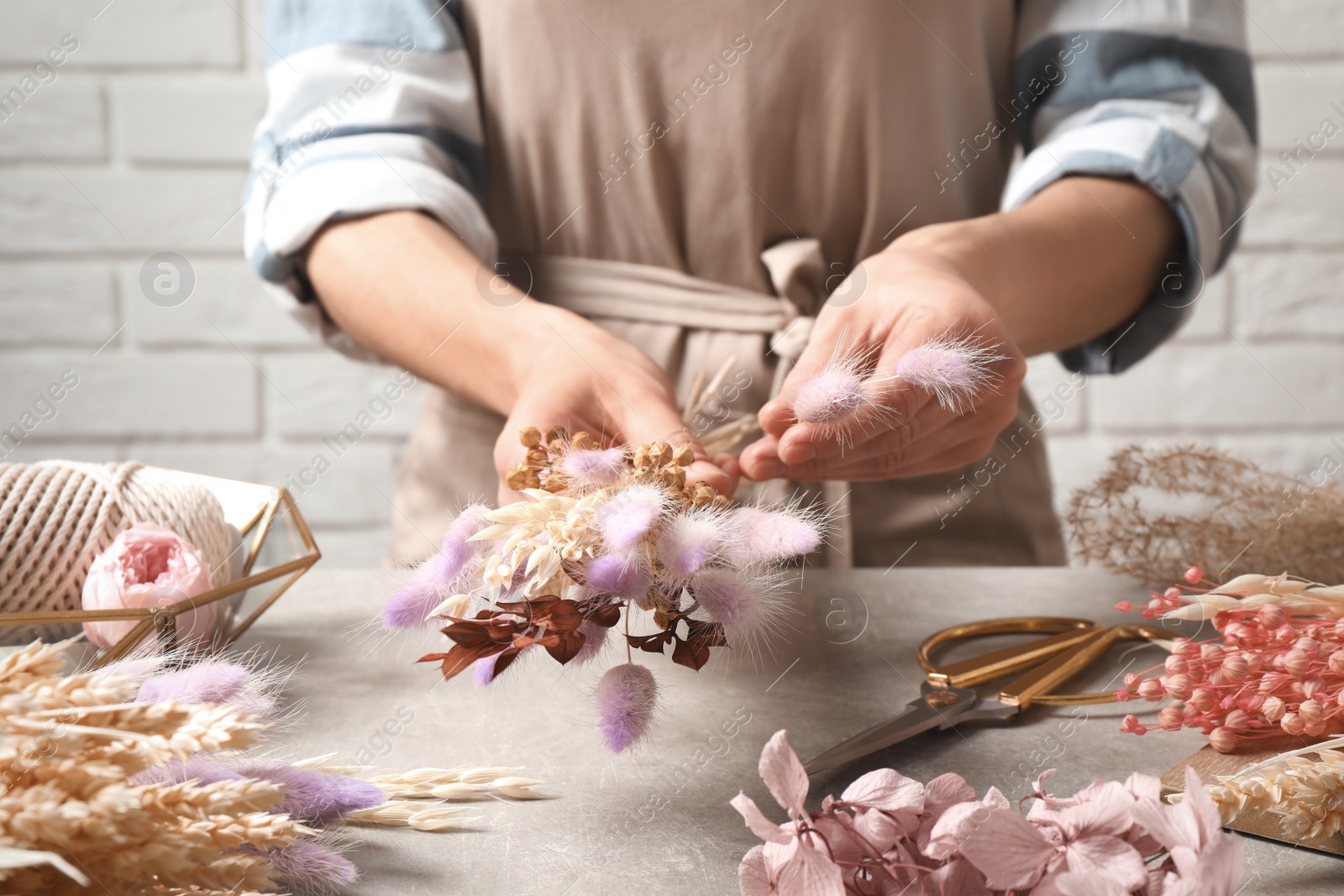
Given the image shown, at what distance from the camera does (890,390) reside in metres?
0.37

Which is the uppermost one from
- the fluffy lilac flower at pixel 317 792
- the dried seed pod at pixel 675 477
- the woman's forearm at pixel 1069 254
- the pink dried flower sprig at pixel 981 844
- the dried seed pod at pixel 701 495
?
the woman's forearm at pixel 1069 254

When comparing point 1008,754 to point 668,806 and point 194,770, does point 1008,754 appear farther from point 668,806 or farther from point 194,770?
point 194,770

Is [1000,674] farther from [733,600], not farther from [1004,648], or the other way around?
[733,600]

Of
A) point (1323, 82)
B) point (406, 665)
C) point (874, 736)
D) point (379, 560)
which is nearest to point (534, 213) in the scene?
point (406, 665)

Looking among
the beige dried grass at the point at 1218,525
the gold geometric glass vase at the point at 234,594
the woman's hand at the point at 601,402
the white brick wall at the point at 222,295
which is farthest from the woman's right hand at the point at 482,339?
the white brick wall at the point at 222,295

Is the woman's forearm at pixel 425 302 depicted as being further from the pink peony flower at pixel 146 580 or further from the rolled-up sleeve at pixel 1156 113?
the rolled-up sleeve at pixel 1156 113

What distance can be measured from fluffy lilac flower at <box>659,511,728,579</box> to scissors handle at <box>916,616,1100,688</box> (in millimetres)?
132

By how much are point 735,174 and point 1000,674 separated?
331mm

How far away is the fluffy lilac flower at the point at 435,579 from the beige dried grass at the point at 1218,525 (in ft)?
1.06

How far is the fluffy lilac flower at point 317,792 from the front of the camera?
29 cm

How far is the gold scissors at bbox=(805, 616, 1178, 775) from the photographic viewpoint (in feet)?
1.10

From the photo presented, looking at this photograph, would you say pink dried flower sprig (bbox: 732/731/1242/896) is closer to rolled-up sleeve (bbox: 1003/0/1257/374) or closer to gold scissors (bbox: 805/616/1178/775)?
gold scissors (bbox: 805/616/1178/775)

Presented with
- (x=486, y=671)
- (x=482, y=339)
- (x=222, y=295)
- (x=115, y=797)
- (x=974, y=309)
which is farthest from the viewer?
(x=222, y=295)

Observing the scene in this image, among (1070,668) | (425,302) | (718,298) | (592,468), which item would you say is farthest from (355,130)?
(1070,668)
